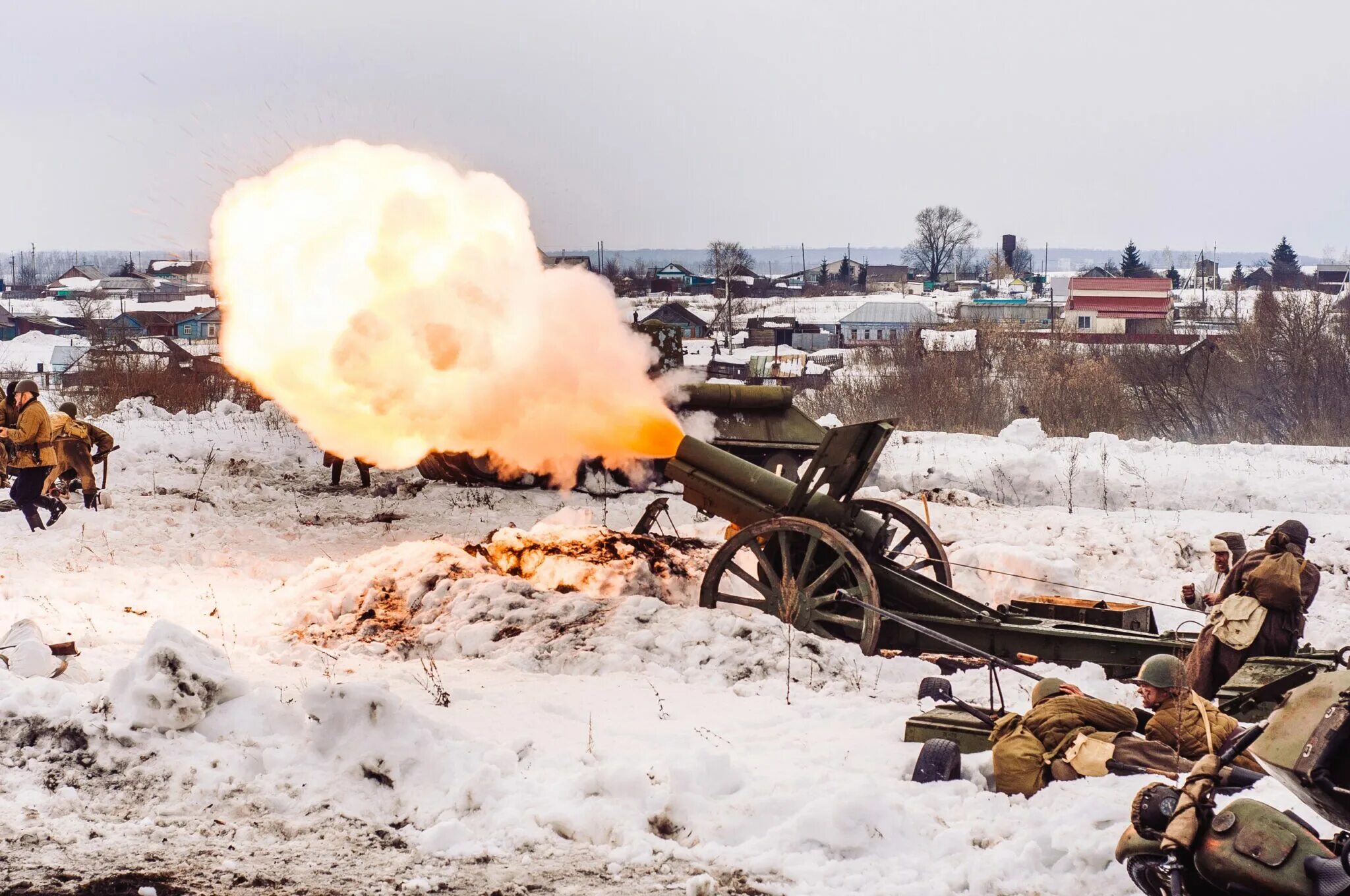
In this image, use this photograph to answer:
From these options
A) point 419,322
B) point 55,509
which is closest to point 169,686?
point 419,322

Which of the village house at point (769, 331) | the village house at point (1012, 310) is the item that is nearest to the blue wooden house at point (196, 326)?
the village house at point (769, 331)

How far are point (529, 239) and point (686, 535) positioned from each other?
3.62 m

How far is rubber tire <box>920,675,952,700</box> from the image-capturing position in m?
8.89

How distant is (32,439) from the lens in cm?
1430

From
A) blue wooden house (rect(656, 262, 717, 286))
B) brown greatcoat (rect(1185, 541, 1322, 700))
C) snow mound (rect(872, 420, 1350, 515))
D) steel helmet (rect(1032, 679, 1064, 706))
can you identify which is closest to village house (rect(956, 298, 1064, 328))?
blue wooden house (rect(656, 262, 717, 286))

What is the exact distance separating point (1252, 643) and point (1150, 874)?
4.60 m

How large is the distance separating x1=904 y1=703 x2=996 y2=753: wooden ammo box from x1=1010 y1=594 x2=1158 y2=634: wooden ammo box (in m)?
2.94

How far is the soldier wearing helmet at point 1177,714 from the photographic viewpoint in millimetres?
6848

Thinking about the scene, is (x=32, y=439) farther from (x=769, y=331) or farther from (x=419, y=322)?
(x=769, y=331)

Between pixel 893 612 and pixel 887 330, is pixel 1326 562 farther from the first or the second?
pixel 887 330

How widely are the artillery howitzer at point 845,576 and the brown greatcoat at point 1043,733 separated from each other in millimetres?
2715

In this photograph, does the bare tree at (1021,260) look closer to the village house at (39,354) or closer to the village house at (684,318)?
the village house at (684,318)

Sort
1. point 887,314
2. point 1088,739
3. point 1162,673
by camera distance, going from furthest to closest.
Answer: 1. point 887,314
2. point 1162,673
3. point 1088,739

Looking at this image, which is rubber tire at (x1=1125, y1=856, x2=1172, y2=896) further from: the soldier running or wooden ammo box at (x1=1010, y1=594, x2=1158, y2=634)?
the soldier running
